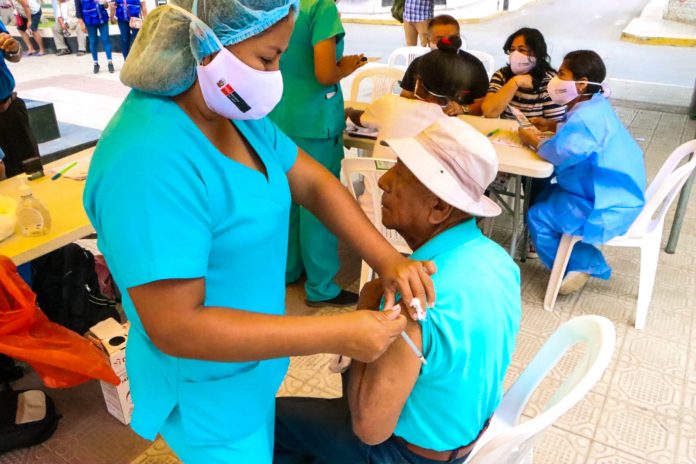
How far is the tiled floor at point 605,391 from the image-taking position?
1972 millimetres

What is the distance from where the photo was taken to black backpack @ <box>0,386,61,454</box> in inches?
77.0

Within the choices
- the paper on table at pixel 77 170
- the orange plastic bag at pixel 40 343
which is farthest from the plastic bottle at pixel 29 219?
the paper on table at pixel 77 170

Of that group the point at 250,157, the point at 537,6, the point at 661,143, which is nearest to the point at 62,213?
the point at 250,157

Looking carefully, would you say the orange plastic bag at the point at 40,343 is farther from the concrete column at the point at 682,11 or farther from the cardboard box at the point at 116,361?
the concrete column at the point at 682,11

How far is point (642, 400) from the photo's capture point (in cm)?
221

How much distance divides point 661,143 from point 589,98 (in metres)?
2.85

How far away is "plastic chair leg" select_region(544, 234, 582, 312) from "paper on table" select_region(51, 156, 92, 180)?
2.17 meters

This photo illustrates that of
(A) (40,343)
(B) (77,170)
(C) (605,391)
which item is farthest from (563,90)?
(A) (40,343)

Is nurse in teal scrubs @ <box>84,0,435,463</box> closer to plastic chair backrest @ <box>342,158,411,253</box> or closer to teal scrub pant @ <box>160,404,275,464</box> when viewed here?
teal scrub pant @ <box>160,404,275,464</box>

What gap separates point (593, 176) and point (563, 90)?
0.49m

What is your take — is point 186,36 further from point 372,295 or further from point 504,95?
point 504,95

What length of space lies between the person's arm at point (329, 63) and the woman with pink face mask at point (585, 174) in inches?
36.5

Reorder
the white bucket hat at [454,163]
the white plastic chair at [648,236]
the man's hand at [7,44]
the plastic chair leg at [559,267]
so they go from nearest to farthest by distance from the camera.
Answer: the white bucket hat at [454,163], the white plastic chair at [648,236], the plastic chair leg at [559,267], the man's hand at [7,44]

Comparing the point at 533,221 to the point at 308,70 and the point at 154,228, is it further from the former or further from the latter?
the point at 154,228
